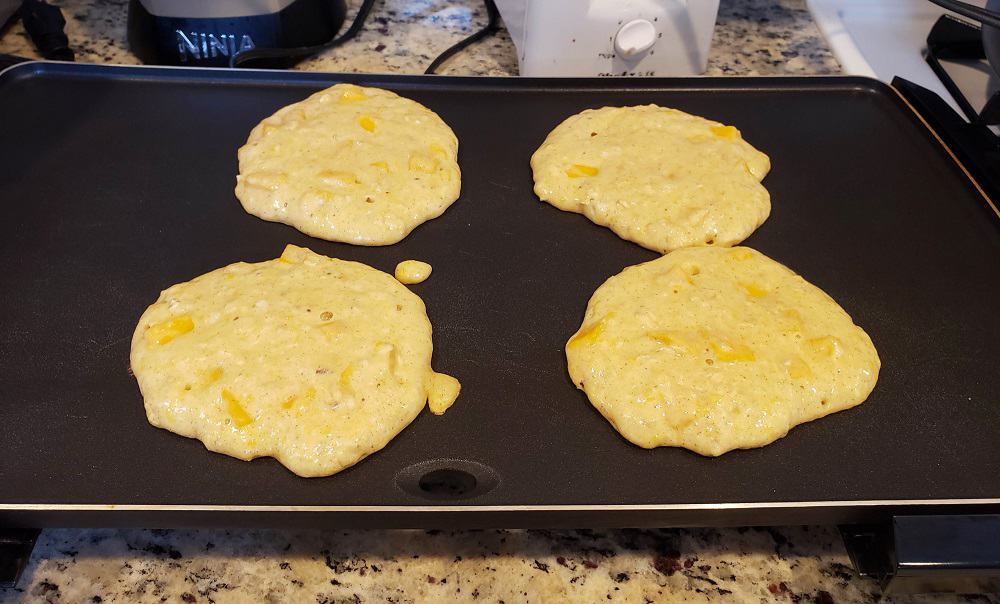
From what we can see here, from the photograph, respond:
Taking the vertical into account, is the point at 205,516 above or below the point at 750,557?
above

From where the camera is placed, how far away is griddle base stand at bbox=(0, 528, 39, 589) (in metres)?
0.75

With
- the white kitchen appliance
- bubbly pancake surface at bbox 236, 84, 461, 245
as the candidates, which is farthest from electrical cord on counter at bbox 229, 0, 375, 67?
the white kitchen appliance

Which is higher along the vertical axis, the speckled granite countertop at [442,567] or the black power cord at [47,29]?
the black power cord at [47,29]

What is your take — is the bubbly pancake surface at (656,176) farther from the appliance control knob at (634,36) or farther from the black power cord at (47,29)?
the black power cord at (47,29)

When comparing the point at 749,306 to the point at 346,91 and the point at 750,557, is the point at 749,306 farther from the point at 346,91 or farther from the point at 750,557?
the point at 346,91

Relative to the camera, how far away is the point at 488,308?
40.9 inches

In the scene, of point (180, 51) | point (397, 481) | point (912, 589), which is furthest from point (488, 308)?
point (180, 51)

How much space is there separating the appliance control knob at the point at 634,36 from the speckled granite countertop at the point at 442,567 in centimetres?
83

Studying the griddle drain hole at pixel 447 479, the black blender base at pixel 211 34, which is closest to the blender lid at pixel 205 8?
the black blender base at pixel 211 34

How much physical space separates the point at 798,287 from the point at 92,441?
2.99 feet

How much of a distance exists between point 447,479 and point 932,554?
1.64 feet

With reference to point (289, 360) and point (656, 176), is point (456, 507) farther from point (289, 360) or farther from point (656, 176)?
point (656, 176)

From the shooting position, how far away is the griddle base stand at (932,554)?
0.75m

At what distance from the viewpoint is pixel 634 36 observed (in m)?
1.31
